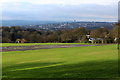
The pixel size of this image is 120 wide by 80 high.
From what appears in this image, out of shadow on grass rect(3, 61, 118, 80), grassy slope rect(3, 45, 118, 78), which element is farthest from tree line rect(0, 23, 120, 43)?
shadow on grass rect(3, 61, 118, 80)

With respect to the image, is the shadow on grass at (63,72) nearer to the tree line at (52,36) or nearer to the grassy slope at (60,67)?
the grassy slope at (60,67)

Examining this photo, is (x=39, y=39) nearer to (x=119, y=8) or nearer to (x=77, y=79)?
(x=119, y=8)

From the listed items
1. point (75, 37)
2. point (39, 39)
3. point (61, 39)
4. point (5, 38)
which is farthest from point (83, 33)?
point (5, 38)

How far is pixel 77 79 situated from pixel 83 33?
48.1 meters

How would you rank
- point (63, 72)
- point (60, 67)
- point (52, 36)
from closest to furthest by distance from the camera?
1. point (63, 72)
2. point (60, 67)
3. point (52, 36)

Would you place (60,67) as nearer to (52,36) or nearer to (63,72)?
(63,72)

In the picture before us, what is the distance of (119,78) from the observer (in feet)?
24.1

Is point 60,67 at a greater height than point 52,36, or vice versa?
point 52,36

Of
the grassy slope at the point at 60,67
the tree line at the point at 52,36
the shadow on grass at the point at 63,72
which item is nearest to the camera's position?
the shadow on grass at the point at 63,72

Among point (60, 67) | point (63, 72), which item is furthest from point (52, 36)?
point (63, 72)

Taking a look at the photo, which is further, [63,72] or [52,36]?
[52,36]

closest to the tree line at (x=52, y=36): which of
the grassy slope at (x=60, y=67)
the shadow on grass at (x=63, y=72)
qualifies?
the grassy slope at (x=60, y=67)

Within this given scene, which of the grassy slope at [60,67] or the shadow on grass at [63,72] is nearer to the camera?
the shadow on grass at [63,72]

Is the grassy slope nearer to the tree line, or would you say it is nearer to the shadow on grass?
the shadow on grass
